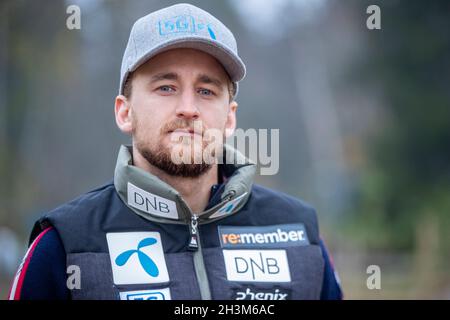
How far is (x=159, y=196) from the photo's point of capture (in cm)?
280

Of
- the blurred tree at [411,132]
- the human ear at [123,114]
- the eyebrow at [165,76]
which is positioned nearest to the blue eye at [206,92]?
the eyebrow at [165,76]

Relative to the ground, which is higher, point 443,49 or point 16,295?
point 443,49

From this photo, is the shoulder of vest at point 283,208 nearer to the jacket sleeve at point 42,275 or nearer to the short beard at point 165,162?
the short beard at point 165,162

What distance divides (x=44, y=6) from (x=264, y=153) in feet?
76.4

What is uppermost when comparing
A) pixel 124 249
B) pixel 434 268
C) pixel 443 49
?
pixel 443 49

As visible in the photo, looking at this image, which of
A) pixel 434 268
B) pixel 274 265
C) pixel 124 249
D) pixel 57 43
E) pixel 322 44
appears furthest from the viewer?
pixel 322 44

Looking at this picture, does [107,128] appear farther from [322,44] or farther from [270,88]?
[322,44]

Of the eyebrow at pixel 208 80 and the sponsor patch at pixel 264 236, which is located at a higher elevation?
the eyebrow at pixel 208 80

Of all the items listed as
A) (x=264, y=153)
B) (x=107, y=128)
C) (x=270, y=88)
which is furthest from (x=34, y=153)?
(x=264, y=153)

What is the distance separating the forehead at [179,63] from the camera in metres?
2.85

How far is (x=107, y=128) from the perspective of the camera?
24906 mm

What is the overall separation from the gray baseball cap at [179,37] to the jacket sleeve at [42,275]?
0.90 m

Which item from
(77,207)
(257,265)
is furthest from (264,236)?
(77,207)

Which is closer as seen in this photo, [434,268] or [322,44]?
[434,268]
